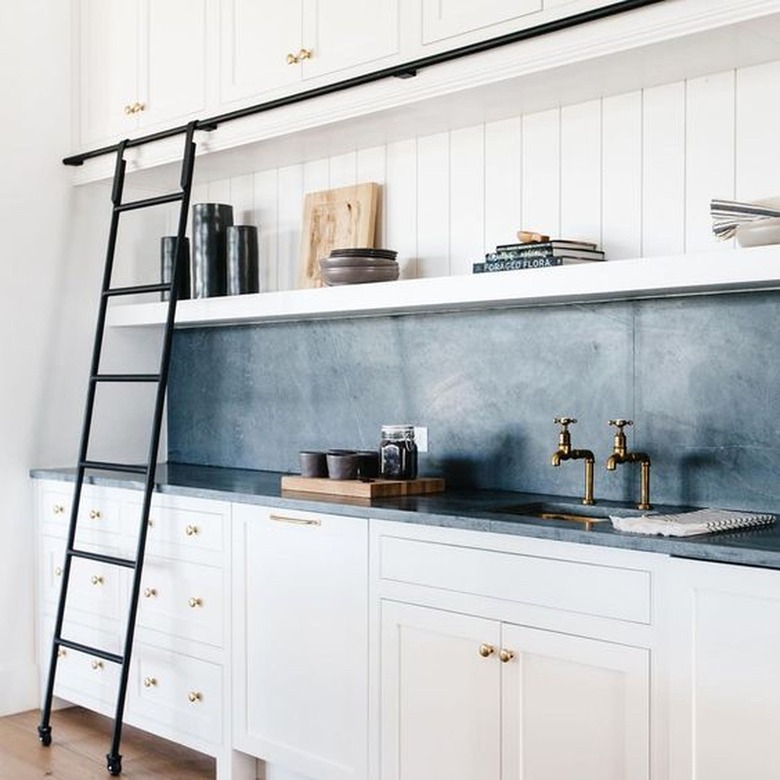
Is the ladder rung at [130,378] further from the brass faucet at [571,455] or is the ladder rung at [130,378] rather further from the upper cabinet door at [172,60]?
the brass faucet at [571,455]

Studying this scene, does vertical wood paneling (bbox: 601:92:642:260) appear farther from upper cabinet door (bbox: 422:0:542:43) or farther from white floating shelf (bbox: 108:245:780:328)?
upper cabinet door (bbox: 422:0:542:43)

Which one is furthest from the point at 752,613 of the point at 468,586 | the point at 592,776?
the point at 468,586

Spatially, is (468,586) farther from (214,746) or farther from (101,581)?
(101,581)

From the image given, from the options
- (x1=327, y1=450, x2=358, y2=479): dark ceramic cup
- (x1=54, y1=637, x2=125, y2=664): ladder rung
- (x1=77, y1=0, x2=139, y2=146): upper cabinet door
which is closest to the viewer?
(x1=327, y1=450, x2=358, y2=479): dark ceramic cup

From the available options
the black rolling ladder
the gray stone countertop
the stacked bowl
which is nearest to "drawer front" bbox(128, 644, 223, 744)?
the black rolling ladder

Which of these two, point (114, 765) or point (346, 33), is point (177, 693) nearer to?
point (114, 765)

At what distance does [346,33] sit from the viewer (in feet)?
10.4

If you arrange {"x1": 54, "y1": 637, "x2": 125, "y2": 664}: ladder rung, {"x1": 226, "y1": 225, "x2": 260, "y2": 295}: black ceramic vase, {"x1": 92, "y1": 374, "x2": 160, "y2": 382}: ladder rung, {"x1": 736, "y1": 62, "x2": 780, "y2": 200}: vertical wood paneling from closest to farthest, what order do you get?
1. {"x1": 736, "y1": 62, "x2": 780, "y2": 200}: vertical wood paneling
2. {"x1": 54, "y1": 637, "x2": 125, "y2": 664}: ladder rung
3. {"x1": 92, "y1": 374, "x2": 160, "y2": 382}: ladder rung
4. {"x1": 226, "y1": 225, "x2": 260, "y2": 295}: black ceramic vase

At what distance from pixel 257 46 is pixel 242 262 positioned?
74 cm

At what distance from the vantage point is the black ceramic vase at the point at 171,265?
13.1 feet

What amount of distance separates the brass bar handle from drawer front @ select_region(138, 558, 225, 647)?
1.05 feet

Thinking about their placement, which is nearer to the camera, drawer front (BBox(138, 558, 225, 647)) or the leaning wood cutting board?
drawer front (BBox(138, 558, 225, 647))

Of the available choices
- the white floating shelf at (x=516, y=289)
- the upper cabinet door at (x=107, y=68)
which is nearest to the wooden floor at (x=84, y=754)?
the white floating shelf at (x=516, y=289)

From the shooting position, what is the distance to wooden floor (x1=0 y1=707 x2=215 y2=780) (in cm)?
345
